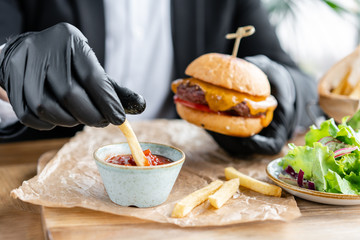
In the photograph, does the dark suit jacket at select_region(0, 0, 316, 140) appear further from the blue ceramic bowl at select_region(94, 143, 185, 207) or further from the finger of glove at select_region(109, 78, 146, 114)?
the blue ceramic bowl at select_region(94, 143, 185, 207)

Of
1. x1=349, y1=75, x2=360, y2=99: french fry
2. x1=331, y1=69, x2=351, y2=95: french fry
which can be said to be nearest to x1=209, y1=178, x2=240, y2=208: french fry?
x1=349, y1=75, x2=360, y2=99: french fry

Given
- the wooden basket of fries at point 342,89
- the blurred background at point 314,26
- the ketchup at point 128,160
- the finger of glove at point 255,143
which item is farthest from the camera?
the blurred background at point 314,26

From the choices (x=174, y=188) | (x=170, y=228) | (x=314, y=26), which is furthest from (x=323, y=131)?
(x=314, y=26)

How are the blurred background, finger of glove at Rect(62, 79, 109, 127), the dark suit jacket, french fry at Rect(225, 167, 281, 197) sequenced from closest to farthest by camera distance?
finger of glove at Rect(62, 79, 109, 127) < french fry at Rect(225, 167, 281, 197) < the dark suit jacket < the blurred background

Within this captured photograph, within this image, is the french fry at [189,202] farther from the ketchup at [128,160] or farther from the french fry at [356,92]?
the french fry at [356,92]

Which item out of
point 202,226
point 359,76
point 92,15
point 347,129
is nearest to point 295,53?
point 359,76

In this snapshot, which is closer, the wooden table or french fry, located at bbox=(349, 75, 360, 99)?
the wooden table

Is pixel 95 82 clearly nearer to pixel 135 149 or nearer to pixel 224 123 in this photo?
pixel 135 149

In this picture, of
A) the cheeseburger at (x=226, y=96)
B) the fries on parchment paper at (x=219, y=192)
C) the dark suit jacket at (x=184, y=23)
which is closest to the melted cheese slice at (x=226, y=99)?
the cheeseburger at (x=226, y=96)
